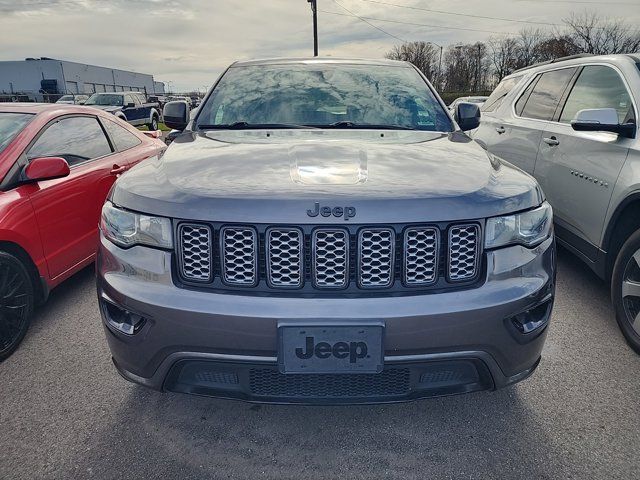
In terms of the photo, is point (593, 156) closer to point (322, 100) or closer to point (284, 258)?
point (322, 100)

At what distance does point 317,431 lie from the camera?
2.15 m

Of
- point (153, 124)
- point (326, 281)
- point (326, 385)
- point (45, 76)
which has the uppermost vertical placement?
point (45, 76)

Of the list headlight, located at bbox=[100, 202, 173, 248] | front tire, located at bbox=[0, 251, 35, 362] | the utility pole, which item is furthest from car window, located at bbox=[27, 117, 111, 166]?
the utility pole

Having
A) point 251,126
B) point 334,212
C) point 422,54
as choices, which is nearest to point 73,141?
point 251,126

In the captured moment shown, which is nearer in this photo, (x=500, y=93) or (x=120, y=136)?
(x=120, y=136)

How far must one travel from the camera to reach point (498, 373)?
1.82 m

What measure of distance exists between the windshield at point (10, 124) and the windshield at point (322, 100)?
1338 millimetres

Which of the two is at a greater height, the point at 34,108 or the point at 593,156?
the point at 34,108

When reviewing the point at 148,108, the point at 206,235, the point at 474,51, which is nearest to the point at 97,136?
the point at 206,235

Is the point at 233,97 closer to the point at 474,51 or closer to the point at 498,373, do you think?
the point at 498,373

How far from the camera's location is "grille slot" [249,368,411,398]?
178cm

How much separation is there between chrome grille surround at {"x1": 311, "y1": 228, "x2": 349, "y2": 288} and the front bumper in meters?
0.08

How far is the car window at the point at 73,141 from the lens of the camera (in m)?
3.37

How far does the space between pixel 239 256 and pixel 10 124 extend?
8.64 feet
